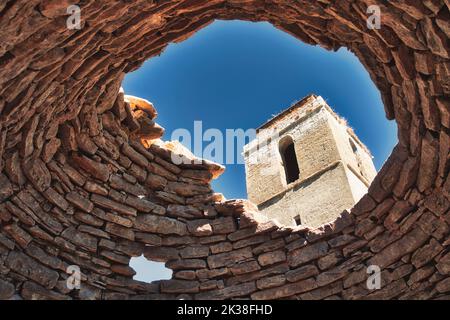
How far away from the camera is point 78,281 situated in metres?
5.46

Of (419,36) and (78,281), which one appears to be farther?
(78,281)

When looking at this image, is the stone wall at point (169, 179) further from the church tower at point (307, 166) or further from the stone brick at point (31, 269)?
the church tower at point (307, 166)

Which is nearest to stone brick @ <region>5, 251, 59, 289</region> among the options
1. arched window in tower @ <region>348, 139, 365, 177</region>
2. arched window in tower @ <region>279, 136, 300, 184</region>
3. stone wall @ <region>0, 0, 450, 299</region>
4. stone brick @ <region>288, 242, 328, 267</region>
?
stone wall @ <region>0, 0, 450, 299</region>

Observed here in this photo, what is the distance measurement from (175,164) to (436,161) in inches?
154

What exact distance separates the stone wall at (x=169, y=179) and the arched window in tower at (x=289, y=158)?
1217cm

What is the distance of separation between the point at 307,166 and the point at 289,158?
7.00 ft

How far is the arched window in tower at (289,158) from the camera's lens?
1891cm

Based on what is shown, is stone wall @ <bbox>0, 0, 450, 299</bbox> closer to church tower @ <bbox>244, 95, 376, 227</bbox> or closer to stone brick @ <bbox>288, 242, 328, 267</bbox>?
stone brick @ <bbox>288, 242, 328, 267</bbox>

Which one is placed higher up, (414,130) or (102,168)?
(102,168)

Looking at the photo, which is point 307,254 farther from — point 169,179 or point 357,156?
point 357,156

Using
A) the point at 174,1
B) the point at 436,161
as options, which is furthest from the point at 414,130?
the point at 174,1

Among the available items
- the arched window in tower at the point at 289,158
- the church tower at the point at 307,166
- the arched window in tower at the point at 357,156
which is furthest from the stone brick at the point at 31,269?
the arched window in tower at the point at 357,156

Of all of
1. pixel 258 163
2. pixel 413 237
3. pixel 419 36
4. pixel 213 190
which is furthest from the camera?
pixel 258 163
